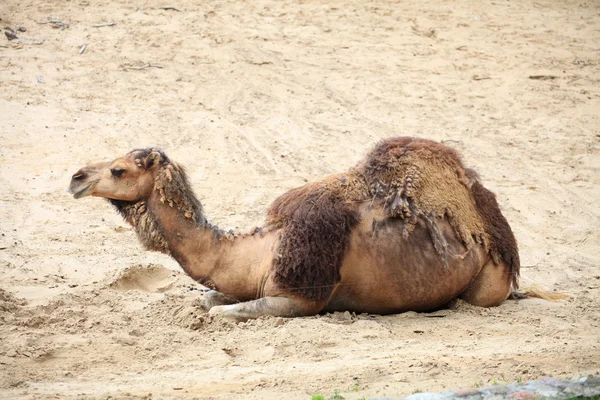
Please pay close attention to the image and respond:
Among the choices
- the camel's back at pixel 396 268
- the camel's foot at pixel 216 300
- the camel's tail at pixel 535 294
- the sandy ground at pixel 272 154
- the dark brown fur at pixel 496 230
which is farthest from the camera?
the camel's tail at pixel 535 294

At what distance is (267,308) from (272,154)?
5116 mm

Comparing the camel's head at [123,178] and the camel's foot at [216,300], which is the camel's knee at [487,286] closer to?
the camel's foot at [216,300]

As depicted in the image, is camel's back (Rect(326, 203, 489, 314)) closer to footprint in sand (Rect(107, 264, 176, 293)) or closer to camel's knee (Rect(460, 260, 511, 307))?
camel's knee (Rect(460, 260, 511, 307))

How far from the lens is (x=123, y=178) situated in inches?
282

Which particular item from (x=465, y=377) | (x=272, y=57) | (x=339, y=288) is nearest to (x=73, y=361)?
(x=339, y=288)

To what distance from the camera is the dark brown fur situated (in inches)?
296

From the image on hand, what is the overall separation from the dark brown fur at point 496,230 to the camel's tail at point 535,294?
0.93 ft

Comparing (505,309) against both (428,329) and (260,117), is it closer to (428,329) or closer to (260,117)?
(428,329)

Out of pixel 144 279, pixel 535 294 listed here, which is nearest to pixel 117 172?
pixel 144 279

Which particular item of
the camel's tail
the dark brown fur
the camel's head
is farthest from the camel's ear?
the camel's tail

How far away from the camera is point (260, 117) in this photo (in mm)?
12781

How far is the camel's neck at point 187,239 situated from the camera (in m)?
7.16

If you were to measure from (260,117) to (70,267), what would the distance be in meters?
4.92

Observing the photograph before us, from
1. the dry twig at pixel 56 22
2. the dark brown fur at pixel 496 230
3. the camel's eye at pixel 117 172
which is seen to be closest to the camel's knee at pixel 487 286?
the dark brown fur at pixel 496 230
